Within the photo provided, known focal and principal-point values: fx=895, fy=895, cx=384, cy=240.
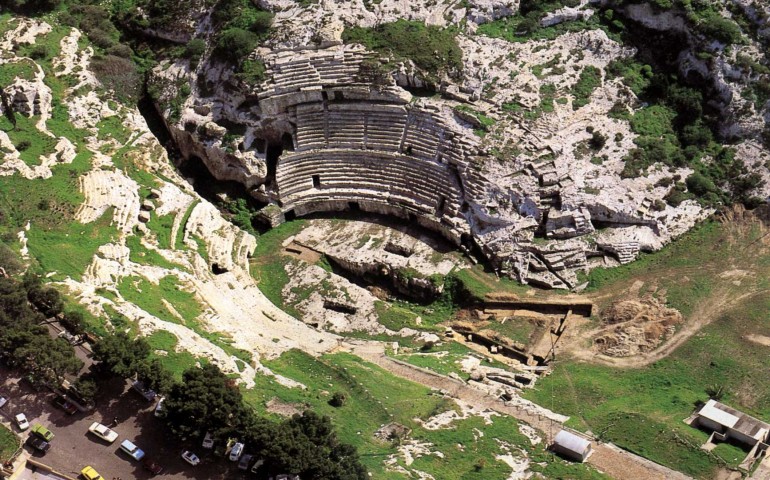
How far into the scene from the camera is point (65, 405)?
53.9 meters

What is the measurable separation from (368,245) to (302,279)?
6018mm

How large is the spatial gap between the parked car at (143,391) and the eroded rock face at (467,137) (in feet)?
73.3

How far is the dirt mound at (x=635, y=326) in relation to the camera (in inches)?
2408

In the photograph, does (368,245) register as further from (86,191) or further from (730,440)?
(730,440)

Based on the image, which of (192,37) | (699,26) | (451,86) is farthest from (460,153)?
(192,37)

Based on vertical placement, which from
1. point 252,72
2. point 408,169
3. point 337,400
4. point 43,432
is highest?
point 252,72

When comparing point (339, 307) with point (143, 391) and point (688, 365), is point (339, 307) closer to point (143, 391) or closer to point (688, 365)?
point (143, 391)

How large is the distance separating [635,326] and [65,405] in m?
37.8

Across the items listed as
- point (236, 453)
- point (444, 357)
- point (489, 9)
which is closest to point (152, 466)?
point (236, 453)

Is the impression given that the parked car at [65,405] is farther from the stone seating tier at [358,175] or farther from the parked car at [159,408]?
the stone seating tier at [358,175]

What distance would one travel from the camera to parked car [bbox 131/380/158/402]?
178ft

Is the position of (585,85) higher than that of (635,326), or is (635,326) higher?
(585,85)

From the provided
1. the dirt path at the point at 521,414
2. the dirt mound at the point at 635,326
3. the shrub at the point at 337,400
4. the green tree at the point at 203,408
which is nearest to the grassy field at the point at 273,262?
the dirt path at the point at 521,414

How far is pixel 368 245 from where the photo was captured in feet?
234
